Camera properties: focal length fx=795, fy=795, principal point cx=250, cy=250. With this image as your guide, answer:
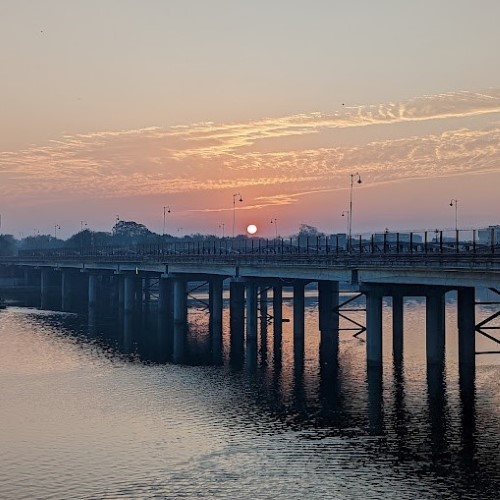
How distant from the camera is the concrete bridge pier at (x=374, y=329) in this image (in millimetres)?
83312

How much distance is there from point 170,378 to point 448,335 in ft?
156

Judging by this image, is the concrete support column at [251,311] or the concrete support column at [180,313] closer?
the concrete support column at [251,311]

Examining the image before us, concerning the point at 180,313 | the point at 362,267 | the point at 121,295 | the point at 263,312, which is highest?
the point at 362,267

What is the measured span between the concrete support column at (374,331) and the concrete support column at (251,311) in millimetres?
28226

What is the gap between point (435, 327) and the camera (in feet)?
271

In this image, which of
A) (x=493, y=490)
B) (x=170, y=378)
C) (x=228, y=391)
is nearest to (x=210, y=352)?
(x=170, y=378)

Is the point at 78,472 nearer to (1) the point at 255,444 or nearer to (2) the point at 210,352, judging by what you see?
(1) the point at 255,444

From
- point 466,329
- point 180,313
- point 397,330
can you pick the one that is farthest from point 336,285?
point 466,329

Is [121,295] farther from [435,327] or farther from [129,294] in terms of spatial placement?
[435,327]

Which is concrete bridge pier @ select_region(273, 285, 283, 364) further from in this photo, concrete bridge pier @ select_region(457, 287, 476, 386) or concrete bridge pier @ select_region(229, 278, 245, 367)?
concrete bridge pier @ select_region(457, 287, 476, 386)

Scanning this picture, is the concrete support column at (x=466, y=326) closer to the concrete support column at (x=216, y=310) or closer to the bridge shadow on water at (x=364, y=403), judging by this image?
the bridge shadow on water at (x=364, y=403)

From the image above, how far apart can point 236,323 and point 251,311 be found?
19.6 meters

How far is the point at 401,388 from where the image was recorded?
7319 centimetres

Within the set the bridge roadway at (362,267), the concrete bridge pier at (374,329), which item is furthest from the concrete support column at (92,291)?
the concrete bridge pier at (374,329)
